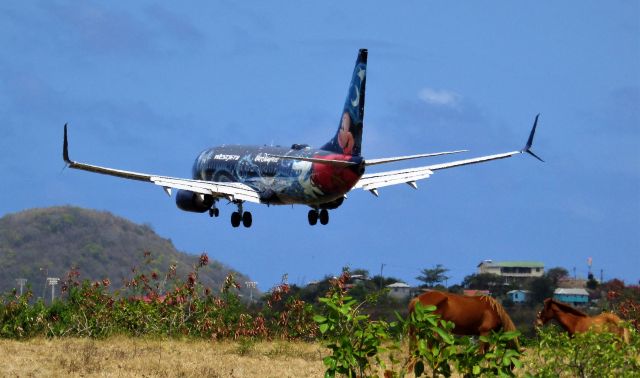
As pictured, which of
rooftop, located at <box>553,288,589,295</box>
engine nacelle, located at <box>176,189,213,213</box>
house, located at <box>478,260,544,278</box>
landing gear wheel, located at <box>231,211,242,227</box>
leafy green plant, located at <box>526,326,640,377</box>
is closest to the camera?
leafy green plant, located at <box>526,326,640,377</box>

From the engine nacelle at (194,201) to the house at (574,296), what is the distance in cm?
4252

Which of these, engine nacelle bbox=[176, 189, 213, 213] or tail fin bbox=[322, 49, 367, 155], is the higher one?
tail fin bbox=[322, 49, 367, 155]

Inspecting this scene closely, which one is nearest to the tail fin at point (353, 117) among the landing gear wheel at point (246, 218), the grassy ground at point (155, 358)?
the landing gear wheel at point (246, 218)

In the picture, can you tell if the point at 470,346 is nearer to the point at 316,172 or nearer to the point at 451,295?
the point at 451,295

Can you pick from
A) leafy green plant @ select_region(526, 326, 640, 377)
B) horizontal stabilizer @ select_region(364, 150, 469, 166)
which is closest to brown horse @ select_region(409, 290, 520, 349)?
leafy green plant @ select_region(526, 326, 640, 377)

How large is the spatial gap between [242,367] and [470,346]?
32.6 feet

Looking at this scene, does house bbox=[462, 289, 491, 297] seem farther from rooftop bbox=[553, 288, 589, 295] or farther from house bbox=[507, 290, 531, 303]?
rooftop bbox=[553, 288, 589, 295]

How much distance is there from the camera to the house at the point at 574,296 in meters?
99.5

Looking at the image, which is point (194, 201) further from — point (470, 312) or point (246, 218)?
point (470, 312)

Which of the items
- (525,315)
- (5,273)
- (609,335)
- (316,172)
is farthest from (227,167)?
(5,273)

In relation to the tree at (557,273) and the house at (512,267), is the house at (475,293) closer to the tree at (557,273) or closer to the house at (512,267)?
the tree at (557,273)

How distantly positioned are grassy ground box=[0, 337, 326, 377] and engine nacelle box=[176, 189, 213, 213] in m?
27.8

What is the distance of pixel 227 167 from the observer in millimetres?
65688

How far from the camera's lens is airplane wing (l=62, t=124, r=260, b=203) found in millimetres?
52772
